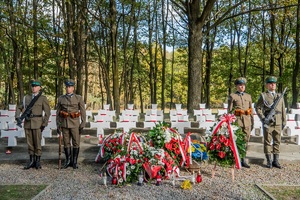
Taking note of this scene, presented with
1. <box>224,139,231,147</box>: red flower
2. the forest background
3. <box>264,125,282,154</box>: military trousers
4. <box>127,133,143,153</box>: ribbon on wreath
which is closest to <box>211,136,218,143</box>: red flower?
<box>224,139,231,147</box>: red flower

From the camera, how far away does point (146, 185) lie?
5.68 meters

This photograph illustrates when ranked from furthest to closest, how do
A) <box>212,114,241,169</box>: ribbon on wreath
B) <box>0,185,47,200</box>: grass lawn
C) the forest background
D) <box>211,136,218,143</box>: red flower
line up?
1. the forest background
2. <box>211,136,218,143</box>: red flower
3. <box>212,114,241,169</box>: ribbon on wreath
4. <box>0,185,47,200</box>: grass lawn

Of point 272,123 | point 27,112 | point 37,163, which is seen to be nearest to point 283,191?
point 272,123

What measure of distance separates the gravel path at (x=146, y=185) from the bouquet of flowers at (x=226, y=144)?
0.42m

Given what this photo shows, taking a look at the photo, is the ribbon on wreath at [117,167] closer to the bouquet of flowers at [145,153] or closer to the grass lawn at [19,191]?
the bouquet of flowers at [145,153]

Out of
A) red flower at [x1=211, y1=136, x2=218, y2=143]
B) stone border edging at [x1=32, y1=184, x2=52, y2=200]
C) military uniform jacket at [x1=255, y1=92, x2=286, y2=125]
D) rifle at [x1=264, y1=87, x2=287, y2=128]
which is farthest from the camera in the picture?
military uniform jacket at [x1=255, y1=92, x2=286, y2=125]

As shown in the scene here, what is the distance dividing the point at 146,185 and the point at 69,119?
101 inches

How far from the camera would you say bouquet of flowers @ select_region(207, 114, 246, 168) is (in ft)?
20.0

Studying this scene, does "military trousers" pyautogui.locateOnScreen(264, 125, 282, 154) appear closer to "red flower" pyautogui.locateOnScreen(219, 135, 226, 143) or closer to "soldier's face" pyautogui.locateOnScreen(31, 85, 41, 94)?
"red flower" pyautogui.locateOnScreen(219, 135, 226, 143)

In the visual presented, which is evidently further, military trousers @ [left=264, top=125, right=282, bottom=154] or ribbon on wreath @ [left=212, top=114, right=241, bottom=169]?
military trousers @ [left=264, top=125, right=282, bottom=154]

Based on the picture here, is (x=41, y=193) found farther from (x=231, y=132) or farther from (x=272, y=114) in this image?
(x=272, y=114)

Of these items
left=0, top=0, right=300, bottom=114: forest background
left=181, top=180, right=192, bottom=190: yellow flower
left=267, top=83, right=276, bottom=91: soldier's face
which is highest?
left=0, top=0, right=300, bottom=114: forest background

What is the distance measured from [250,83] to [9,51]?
1925 cm

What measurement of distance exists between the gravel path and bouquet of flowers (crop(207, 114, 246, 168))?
42 cm
